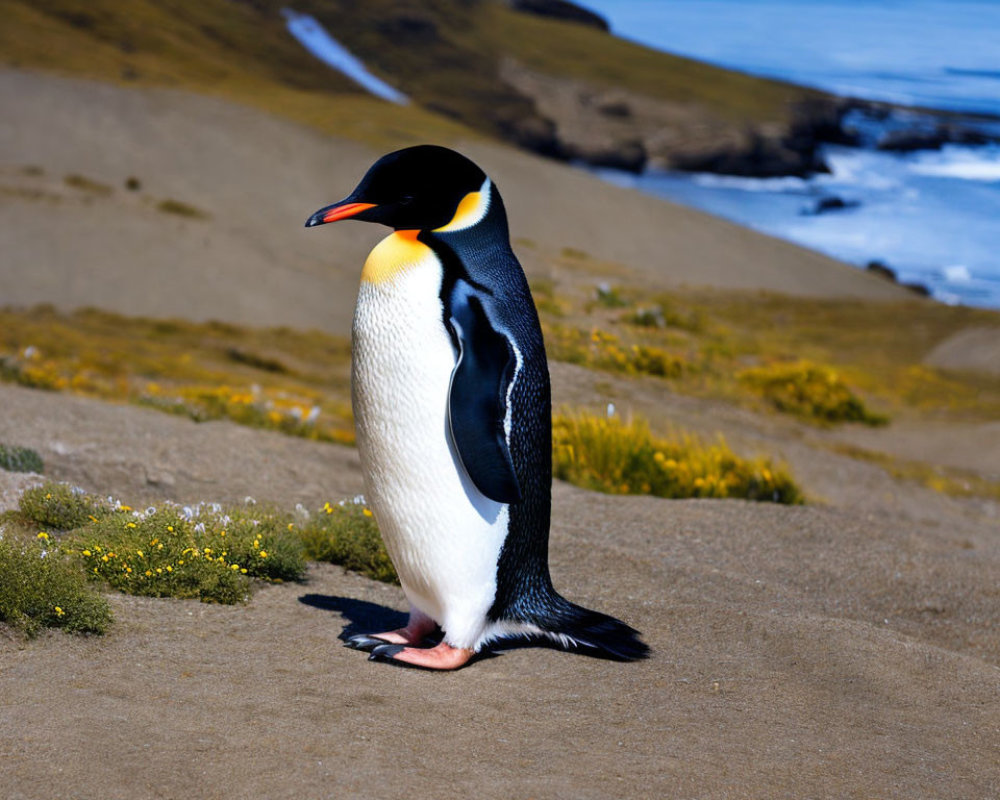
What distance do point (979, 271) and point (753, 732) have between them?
93.5ft

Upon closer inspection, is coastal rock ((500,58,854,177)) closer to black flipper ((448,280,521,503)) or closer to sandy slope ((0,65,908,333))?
sandy slope ((0,65,908,333))

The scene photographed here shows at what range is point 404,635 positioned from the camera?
5.06 meters

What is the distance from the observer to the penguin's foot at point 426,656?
475 cm

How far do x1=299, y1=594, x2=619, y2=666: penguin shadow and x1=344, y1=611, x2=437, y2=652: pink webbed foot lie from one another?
81 millimetres

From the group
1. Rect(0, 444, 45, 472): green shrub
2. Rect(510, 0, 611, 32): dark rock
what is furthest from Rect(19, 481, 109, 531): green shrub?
Rect(510, 0, 611, 32): dark rock

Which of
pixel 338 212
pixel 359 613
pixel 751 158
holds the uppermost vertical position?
pixel 751 158

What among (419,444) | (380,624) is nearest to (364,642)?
(380,624)

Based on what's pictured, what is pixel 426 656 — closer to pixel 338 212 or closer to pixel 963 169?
pixel 338 212

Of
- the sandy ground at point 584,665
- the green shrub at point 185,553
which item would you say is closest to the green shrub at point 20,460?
the sandy ground at point 584,665

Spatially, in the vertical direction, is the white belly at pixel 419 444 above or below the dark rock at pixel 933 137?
below

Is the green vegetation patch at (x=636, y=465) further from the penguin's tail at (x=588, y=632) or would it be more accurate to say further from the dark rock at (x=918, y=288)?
the dark rock at (x=918, y=288)

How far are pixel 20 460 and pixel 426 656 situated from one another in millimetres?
4021

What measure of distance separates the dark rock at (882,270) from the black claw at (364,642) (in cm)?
3098

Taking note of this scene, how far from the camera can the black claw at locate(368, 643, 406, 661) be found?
4.77 m
